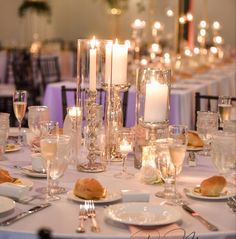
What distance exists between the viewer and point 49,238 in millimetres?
916

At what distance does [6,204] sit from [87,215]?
23 cm

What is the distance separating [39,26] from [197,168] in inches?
465

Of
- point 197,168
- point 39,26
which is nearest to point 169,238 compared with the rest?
point 197,168

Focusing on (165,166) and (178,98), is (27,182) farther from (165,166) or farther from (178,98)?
(178,98)

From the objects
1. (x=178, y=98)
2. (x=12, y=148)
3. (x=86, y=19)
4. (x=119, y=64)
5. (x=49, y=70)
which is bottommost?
(x=12, y=148)

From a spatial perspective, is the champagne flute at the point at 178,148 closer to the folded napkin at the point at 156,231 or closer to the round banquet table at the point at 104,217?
the round banquet table at the point at 104,217

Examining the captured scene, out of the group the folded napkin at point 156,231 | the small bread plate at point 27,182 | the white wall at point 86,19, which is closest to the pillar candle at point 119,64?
the small bread plate at point 27,182

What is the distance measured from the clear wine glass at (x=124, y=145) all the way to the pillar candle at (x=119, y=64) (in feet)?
0.83

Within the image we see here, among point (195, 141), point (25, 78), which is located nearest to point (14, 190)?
point (195, 141)

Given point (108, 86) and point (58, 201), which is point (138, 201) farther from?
point (108, 86)

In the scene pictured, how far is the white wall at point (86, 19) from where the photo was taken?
12.3 m

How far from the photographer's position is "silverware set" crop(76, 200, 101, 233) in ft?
4.84

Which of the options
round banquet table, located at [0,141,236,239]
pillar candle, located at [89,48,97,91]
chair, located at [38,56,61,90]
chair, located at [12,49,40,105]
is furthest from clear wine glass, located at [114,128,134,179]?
chair, located at [38,56,61,90]

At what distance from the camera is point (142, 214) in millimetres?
1600
